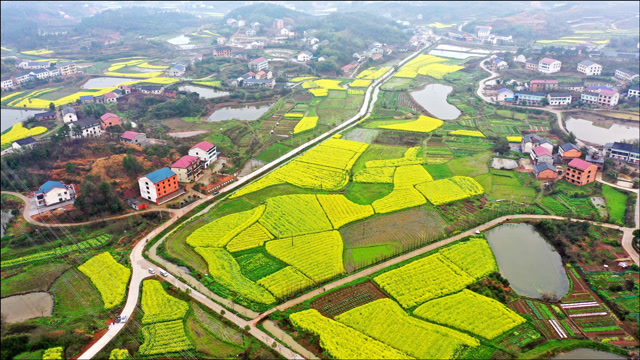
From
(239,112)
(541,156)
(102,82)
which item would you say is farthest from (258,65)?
(541,156)

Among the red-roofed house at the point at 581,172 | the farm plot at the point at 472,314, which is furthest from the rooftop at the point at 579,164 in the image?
the farm plot at the point at 472,314

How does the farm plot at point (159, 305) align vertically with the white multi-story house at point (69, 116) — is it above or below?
below

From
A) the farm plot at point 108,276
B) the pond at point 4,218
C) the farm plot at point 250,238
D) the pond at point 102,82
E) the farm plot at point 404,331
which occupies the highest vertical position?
the pond at point 102,82

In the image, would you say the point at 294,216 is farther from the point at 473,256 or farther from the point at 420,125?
the point at 420,125

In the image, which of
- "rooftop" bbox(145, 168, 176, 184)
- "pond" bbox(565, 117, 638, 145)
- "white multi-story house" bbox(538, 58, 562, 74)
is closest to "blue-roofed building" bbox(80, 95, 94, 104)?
"rooftop" bbox(145, 168, 176, 184)

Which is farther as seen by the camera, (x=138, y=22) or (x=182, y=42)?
(x=138, y=22)

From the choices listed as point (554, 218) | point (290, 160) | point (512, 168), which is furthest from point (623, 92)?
point (290, 160)

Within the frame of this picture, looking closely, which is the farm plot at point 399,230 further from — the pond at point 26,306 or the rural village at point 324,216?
the pond at point 26,306
